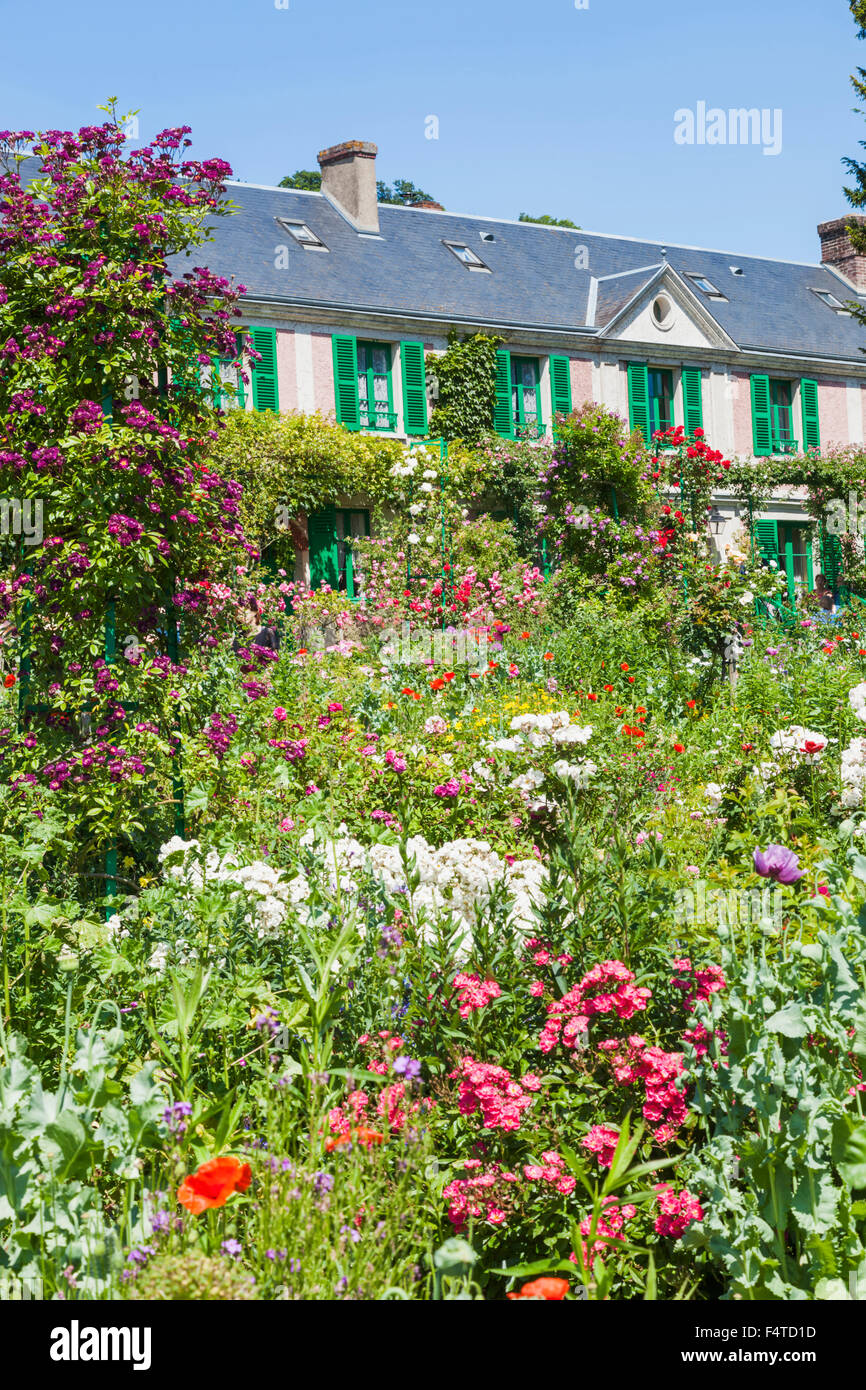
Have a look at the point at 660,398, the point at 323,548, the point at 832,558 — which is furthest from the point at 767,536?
the point at 323,548

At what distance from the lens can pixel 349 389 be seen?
18.5 meters

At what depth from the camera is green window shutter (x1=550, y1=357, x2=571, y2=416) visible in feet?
67.7

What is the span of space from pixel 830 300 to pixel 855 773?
2507 centimetres

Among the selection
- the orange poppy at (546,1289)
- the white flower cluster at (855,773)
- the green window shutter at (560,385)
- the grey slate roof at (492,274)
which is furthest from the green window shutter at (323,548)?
the orange poppy at (546,1289)

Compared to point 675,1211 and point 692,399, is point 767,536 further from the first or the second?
point 675,1211

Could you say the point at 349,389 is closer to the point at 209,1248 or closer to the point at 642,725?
the point at 642,725

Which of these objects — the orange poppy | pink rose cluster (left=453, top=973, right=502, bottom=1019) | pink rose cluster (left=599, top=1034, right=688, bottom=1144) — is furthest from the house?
the orange poppy

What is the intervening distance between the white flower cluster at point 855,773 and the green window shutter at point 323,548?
13.5m

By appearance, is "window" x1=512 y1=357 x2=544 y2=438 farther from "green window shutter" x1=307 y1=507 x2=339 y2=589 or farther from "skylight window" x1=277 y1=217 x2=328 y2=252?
"green window shutter" x1=307 y1=507 x2=339 y2=589

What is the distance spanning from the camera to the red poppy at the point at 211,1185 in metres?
1.95

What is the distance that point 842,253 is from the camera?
2812 cm

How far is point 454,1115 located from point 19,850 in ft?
5.85

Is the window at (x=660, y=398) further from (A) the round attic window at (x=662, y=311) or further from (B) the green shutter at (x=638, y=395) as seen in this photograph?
(A) the round attic window at (x=662, y=311)
